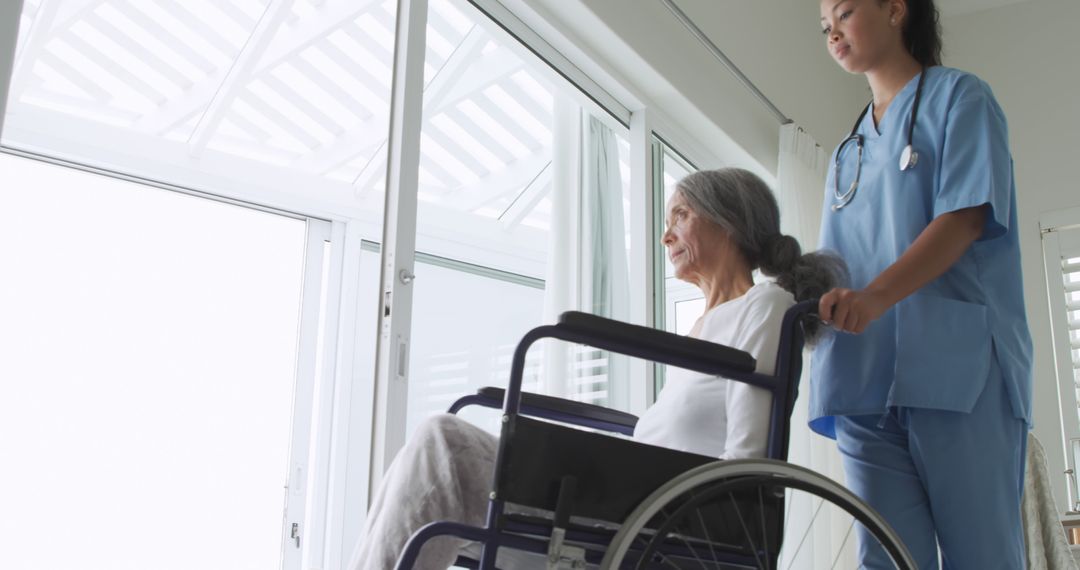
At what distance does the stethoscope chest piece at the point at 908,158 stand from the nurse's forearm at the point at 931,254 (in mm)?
128

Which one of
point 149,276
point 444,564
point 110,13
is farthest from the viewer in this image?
point 149,276

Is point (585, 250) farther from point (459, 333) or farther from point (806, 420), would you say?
point (806, 420)

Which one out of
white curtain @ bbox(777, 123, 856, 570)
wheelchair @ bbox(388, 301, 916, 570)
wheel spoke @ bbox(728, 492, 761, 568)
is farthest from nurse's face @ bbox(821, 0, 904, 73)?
white curtain @ bbox(777, 123, 856, 570)

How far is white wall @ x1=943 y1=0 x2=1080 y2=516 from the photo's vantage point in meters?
3.83

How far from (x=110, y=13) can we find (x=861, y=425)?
3265mm

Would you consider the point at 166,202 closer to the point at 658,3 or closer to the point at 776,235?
the point at 658,3

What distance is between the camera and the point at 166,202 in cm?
382

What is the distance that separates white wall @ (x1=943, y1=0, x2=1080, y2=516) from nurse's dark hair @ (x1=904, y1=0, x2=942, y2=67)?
2.81m

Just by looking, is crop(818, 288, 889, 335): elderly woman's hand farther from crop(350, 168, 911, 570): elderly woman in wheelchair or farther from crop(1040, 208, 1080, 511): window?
crop(1040, 208, 1080, 511): window

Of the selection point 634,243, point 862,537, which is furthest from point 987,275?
point 634,243

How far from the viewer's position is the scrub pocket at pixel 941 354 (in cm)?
120

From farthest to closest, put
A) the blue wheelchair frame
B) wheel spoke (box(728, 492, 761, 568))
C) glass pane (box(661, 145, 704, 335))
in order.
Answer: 1. glass pane (box(661, 145, 704, 335))
2. wheel spoke (box(728, 492, 761, 568))
3. the blue wheelchair frame

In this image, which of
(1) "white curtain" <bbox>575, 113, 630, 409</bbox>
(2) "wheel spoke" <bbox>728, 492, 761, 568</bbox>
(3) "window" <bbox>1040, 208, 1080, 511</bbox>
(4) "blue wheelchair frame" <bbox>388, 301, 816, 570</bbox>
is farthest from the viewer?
(3) "window" <bbox>1040, 208, 1080, 511</bbox>

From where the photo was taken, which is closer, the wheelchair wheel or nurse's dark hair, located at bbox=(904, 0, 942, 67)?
the wheelchair wheel
